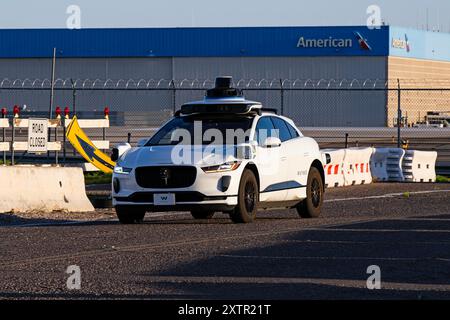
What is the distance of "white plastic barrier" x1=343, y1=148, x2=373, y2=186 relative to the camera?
94.0 feet

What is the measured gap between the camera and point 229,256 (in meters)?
13.4

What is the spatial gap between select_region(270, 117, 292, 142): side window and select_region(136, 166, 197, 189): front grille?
2.09 metres

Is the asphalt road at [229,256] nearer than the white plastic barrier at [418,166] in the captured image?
Yes

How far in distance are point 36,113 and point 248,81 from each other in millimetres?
15782

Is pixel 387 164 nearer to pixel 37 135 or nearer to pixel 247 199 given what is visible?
pixel 37 135

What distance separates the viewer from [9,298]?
10125 mm

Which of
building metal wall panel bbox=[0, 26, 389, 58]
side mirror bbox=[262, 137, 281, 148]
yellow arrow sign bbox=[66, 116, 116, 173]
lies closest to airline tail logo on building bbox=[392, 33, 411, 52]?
building metal wall panel bbox=[0, 26, 389, 58]

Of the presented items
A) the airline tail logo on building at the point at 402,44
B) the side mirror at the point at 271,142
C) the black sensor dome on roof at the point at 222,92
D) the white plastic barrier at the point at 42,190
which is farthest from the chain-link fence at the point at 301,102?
the side mirror at the point at 271,142

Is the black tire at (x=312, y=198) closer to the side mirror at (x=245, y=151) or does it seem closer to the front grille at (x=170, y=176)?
the side mirror at (x=245, y=151)

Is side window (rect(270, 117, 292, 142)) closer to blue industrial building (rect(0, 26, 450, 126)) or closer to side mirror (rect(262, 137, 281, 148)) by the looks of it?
side mirror (rect(262, 137, 281, 148))

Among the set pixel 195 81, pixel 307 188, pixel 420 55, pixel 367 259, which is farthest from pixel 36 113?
pixel 367 259

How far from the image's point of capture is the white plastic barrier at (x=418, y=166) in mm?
30297

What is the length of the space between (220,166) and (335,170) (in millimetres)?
11001

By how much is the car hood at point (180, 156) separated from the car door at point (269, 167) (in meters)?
0.63
